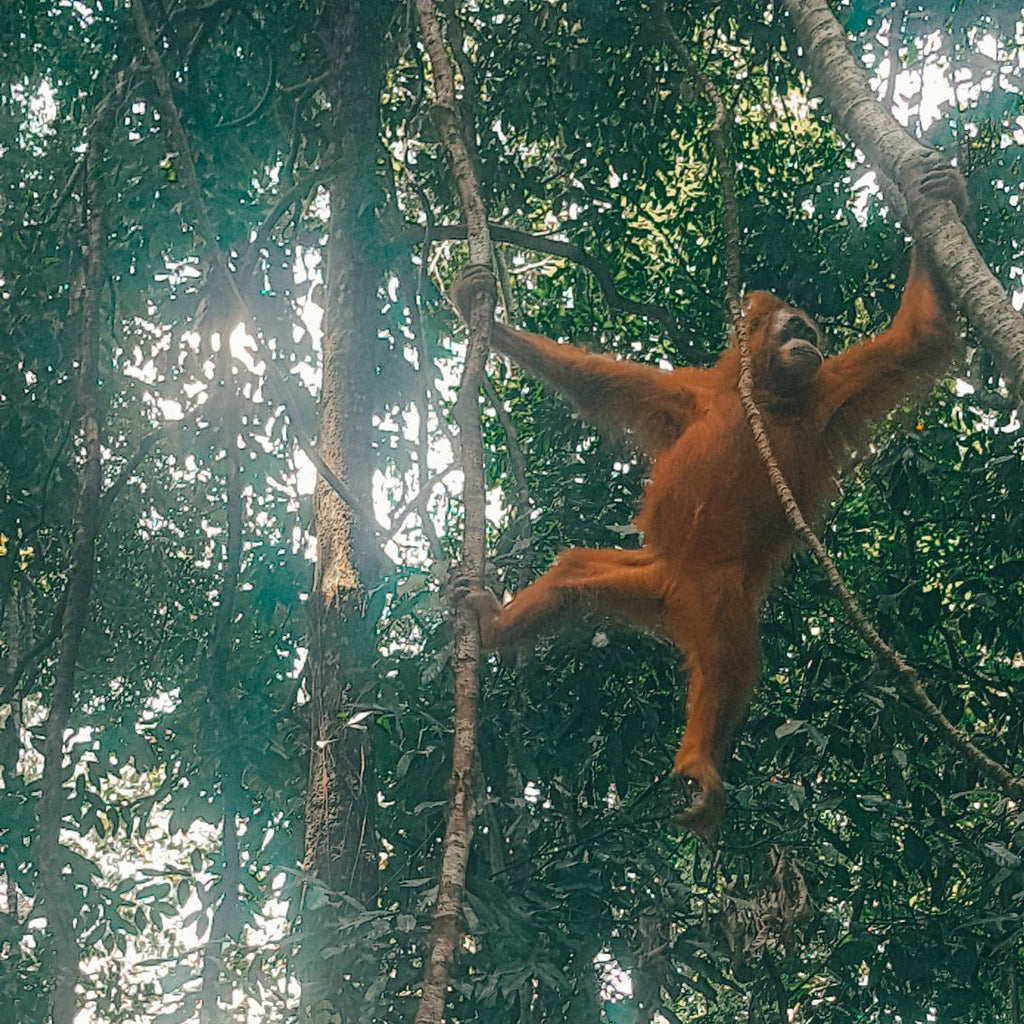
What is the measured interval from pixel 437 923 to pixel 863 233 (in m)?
3.46

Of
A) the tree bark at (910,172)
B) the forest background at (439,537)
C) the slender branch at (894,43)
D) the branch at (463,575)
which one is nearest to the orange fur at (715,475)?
the forest background at (439,537)

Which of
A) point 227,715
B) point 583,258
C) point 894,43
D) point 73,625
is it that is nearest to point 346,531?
point 227,715

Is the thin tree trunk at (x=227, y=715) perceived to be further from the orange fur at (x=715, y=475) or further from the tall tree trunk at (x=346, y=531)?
the orange fur at (x=715, y=475)

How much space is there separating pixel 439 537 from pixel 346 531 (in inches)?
32.5

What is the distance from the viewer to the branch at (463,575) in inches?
69.4

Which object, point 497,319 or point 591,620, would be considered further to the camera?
point 497,319

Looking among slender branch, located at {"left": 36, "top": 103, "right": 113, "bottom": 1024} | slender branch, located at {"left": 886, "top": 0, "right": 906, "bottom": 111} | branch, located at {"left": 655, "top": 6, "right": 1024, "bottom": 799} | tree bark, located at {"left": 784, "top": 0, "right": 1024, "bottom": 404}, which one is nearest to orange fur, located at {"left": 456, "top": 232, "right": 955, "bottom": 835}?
slender branch, located at {"left": 886, "top": 0, "right": 906, "bottom": 111}

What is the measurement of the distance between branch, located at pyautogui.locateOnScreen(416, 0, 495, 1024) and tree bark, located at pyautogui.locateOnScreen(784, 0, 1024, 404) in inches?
35.0

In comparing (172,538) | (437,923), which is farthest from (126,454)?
(437,923)

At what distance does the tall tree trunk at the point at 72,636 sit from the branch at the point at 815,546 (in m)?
1.91

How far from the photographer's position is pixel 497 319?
16.8 ft

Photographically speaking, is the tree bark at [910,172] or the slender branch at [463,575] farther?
the tree bark at [910,172]

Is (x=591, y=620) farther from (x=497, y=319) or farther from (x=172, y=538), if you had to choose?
(x=172, y=538)

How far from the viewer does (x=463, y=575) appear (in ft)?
7.64
